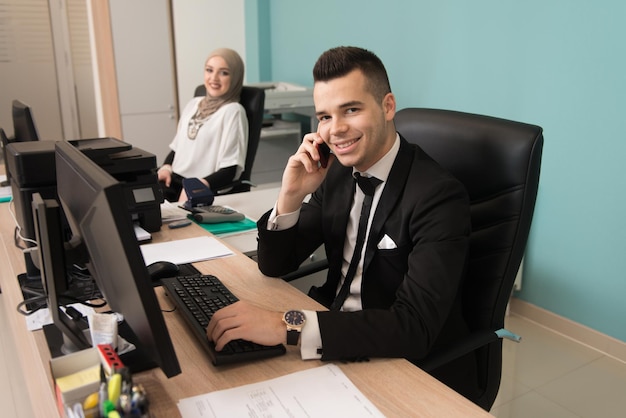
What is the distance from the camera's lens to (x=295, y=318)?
111cm

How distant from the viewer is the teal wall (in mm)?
2324

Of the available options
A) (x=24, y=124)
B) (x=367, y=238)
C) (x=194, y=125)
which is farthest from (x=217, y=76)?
(x=367, y=238)

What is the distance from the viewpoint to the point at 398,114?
1637 mm

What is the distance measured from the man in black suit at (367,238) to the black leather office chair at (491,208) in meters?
0.06

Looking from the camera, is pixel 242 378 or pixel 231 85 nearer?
pixel 242 378

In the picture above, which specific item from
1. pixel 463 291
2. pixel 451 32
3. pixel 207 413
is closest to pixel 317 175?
pixel 463 291

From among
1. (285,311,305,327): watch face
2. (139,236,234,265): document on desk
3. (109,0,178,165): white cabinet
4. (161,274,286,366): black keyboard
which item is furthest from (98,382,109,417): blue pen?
(109,0,178,165): white cabinet

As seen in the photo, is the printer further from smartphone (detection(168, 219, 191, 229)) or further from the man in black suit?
the man in black suit

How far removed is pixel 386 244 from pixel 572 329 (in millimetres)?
1683

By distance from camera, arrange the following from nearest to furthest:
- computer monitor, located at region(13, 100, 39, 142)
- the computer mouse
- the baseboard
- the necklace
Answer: the computer mouse < computer monitor, located at region(13, 100, 39, 142) < the baseboard < the necklace

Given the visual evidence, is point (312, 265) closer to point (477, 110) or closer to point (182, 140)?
point (477, 110)

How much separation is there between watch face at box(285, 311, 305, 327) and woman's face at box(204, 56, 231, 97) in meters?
2.19

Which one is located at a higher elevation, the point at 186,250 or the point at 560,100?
the point at 560,100

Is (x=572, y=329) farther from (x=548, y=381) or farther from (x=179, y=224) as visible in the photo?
(x=179, y=224)
